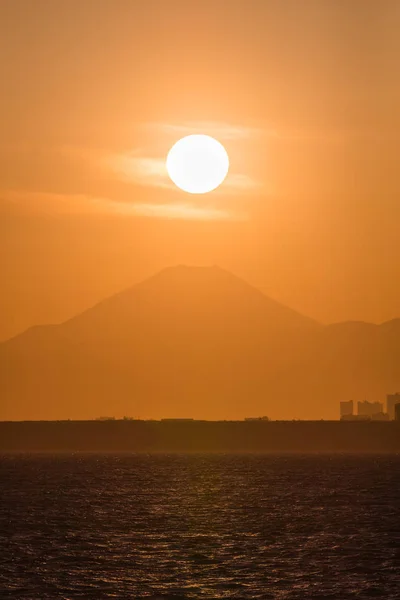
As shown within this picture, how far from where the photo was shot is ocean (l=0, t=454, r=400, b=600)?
62156 millimetres

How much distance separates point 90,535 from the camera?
90.2 m

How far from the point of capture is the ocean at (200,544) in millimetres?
62156

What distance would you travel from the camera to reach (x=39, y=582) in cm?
6341

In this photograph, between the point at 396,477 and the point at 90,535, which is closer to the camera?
the point at 90,535

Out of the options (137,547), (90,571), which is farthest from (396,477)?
(90,571)

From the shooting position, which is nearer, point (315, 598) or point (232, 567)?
point (315, 598)

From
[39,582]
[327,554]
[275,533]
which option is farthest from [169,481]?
[39,582]

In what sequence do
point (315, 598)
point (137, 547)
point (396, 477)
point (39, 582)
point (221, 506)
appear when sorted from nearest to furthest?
point (315, 598)
point (39, 582)
point (137, 547)
point (221, 506)
point (396, 477)

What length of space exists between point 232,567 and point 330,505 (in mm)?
54983

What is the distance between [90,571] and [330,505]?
5955cm

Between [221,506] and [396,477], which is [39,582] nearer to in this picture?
[221,506]

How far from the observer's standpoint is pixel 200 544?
83188 millimetres

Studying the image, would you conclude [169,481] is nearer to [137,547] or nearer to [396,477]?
[396,477]

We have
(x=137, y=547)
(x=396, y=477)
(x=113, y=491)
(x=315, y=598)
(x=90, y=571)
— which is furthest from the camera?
(x=396, y=477)
